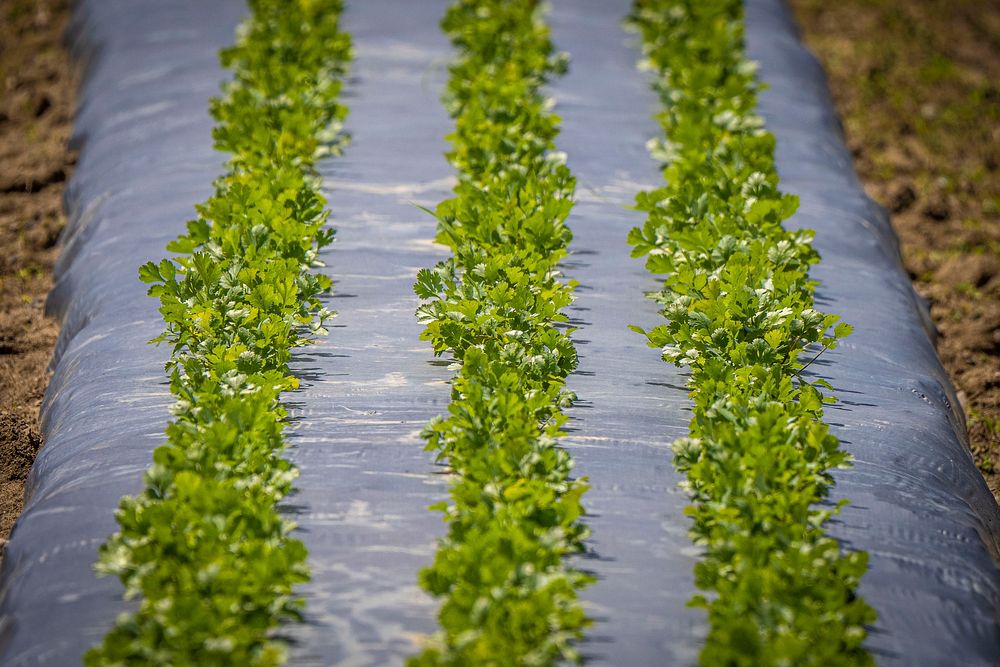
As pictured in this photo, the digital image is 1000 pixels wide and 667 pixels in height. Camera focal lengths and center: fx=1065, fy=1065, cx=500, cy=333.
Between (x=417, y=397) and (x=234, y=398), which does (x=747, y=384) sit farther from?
(x=234, y=398)

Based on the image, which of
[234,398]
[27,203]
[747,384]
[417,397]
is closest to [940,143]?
[747,384]

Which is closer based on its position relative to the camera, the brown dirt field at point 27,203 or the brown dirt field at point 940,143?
the brown dirt field at point 27,203

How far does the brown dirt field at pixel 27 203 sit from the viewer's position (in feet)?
12.8

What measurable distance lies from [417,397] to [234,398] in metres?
0.59

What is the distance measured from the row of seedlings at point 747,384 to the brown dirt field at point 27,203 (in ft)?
7.61

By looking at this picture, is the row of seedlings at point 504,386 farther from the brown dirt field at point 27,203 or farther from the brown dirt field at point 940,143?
the brown dirt field at point 940,143

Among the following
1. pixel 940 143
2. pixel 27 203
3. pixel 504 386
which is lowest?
pixel 940 143

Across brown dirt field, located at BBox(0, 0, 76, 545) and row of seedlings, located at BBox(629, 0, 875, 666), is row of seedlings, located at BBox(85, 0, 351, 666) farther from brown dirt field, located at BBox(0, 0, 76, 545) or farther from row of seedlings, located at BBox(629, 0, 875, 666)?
row of seedlings, located at BBox(629, 0, 875, 666)

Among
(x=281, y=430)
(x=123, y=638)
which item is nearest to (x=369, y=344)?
(x=281, y=430)

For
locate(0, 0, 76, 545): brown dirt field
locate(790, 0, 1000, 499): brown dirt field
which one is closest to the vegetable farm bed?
locate(0, 0, 76, 545): brown dirt field

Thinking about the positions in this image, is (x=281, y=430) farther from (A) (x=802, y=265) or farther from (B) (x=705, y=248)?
(A) (x=802, y=265)

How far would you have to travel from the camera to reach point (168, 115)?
209 inches

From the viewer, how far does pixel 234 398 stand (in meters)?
3.33

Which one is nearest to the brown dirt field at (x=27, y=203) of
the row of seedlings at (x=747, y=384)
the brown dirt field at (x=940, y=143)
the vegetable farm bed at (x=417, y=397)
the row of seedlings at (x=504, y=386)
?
the vegetable farm bed at (x=417, y=397)
